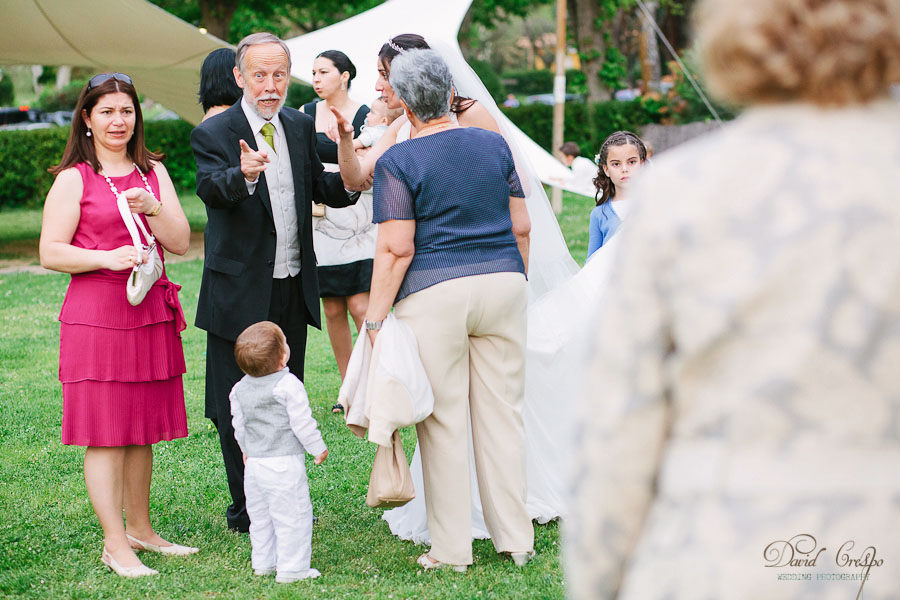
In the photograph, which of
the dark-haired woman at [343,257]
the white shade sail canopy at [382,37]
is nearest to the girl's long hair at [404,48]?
the dark-haired woman at [343,257]

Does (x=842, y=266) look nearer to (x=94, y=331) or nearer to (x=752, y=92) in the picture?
(x=752, y=92)

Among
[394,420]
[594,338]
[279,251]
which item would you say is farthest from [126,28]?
[594,338]

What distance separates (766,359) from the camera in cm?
153

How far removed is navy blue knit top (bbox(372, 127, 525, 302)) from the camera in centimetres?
391

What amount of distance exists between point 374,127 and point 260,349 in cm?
200

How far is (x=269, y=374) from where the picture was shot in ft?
13.1

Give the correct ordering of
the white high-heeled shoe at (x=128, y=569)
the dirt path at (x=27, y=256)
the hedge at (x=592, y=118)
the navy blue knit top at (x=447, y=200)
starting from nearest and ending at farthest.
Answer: the navy blue knit top at (x=447, y=200) < the white high-heeled shoe at (x=128, y=569) < the dirt path at (x=27, y=256) < the hedge at (x=592, y=118)

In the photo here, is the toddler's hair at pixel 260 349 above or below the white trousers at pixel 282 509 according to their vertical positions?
above

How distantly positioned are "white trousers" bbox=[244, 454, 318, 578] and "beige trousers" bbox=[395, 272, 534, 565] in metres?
0.52

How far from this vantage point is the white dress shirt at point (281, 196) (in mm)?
4359

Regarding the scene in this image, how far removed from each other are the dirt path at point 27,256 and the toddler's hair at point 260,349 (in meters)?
9.18

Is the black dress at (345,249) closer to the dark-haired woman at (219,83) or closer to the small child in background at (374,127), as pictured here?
the small child in background at (374,127)

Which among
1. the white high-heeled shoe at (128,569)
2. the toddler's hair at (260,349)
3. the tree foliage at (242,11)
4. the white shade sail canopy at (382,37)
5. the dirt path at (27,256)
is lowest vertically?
the white high-heeled shoe at (128,569)

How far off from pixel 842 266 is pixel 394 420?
260 centimetres
